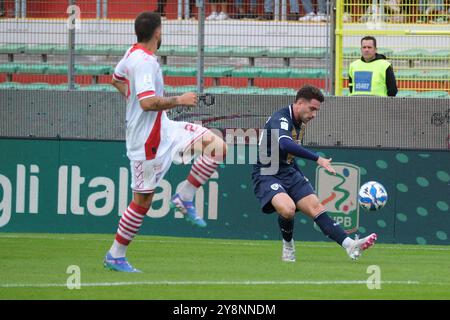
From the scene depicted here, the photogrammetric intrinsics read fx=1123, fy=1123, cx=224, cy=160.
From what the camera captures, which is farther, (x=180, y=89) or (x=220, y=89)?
(x=220, y=89)

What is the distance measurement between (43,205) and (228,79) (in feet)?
12.1

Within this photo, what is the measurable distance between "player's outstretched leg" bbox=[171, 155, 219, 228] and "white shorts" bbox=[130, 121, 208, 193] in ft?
0.66

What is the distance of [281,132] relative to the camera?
1166 cm

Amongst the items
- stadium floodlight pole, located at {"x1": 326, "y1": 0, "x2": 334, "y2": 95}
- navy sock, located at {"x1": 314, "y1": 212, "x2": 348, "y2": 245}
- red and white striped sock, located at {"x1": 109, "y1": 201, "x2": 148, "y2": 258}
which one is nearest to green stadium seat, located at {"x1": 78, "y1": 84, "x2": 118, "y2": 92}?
stadium floodlight pole, located at {"x1": 326, "y1": 0, "x2": 334, "y2": 95}

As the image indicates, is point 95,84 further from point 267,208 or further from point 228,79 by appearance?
point 267,208

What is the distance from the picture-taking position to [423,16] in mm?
16422

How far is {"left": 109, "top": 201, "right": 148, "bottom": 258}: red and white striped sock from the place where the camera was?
33.1ft

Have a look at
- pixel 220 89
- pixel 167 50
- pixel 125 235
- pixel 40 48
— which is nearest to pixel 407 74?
pixel 220 89

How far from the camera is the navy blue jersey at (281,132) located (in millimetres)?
11703

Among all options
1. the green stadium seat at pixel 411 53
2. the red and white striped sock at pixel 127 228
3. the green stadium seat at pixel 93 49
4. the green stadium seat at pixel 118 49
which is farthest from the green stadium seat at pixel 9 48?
the red and white striped sock at pixel 127 228

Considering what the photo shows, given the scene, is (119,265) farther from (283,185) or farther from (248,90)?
(248,90)

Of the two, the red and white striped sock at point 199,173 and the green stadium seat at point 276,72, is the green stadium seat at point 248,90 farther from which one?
the red and white striped sock at point 199,173

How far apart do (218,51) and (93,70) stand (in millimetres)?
2084

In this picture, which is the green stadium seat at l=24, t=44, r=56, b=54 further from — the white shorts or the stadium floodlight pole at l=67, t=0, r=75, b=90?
the white shorts
